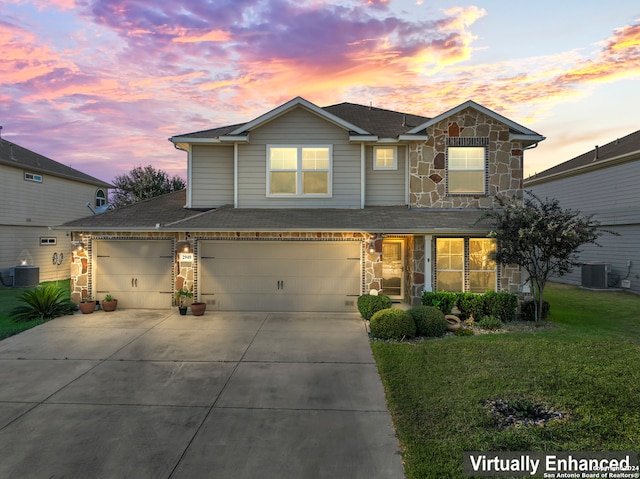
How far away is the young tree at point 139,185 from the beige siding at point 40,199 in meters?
3.40

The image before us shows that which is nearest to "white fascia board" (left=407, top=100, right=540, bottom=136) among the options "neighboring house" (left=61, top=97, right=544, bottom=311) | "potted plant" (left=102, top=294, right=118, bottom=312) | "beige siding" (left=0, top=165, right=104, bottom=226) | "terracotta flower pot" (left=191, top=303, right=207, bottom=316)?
"neighboring house" (left=61, top=97, right=544, bottom=311)

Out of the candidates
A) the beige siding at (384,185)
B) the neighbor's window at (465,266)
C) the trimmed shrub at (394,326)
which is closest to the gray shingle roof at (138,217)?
the beige siding at (384,185)

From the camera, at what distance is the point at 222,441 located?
13.9 feet

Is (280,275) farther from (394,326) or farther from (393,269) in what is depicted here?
(394,326)

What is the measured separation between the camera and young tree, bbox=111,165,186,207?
2509 cm

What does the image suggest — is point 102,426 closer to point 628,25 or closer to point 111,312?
point 111,312

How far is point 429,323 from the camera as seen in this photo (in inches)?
336

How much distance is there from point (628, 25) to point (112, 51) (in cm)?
1831

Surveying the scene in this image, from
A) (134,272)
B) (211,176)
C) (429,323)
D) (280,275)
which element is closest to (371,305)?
(429,323)

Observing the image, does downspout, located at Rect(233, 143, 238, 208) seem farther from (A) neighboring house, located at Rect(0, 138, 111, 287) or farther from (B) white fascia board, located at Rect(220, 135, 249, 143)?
(A) neighboring house, located at Rect(0, 138, 111, 287)

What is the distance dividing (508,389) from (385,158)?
9149mm

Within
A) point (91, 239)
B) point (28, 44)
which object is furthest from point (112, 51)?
point (91, 239)

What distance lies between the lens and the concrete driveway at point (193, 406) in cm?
381

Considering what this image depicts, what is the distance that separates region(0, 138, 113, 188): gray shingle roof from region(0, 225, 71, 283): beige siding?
119 inches
